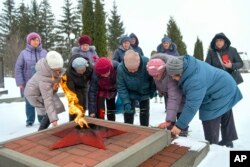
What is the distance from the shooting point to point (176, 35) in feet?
72.7

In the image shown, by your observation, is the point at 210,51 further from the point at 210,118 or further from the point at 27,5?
the point at 27,5

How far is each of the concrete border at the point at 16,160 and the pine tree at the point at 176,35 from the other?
1995 cm

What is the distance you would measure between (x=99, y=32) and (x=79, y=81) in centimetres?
1382

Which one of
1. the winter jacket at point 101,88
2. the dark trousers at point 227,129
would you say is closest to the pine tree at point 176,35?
the winter jacket at point 101,88

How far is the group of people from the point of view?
3.48 metres

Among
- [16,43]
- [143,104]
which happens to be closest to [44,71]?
[143,104]

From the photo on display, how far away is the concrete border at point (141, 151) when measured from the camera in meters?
2.44

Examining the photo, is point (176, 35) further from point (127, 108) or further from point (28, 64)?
point (127, 108)

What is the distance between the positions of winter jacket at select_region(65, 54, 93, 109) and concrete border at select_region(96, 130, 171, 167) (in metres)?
1.70

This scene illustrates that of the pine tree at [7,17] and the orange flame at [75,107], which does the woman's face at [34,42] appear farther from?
the pine tree at [7,17]

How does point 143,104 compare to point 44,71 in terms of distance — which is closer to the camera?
point 44,71

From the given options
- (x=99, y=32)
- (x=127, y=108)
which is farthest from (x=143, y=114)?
(x=99, y=32)

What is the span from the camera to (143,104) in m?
4.70

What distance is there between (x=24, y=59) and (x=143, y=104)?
8.41 ft
